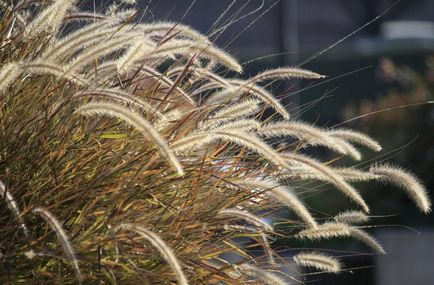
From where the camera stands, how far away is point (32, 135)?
314 centimetres

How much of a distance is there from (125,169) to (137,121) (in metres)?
0.43

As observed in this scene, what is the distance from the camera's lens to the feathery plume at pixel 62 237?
2.63 m

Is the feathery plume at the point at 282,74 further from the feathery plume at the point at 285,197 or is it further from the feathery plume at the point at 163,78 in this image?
the feathery plume at the point at 285,197

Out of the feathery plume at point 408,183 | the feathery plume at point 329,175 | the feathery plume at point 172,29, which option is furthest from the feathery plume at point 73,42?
the feathery plume at point 408,183

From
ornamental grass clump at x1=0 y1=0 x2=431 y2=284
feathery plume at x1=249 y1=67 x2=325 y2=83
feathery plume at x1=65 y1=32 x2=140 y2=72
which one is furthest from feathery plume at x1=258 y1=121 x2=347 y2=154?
feathery plume at x1=65 y1=32 x2=140 y2=72

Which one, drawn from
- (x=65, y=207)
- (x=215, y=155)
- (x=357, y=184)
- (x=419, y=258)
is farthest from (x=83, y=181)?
(x=357, y=184)

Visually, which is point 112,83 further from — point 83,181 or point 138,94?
point 83,181

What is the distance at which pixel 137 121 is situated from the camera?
2.81m

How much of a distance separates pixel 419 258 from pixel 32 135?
5.82m

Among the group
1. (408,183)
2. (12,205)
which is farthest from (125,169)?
(408,183)

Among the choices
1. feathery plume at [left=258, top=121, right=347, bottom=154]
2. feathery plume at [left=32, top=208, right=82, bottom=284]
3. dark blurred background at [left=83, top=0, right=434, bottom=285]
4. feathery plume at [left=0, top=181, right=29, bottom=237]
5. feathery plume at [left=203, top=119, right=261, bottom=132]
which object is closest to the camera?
feathery plume at [left=32, top=208, right=82, bottom=284]

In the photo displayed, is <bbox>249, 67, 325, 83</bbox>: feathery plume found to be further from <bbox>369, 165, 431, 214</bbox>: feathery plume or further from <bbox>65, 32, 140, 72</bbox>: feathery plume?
<bbox>65, 32, 140, 72</bbox>: feathery plume

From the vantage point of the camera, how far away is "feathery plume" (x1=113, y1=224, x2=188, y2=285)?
2660 mm

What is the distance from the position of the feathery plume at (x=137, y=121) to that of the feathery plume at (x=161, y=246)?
18cm
